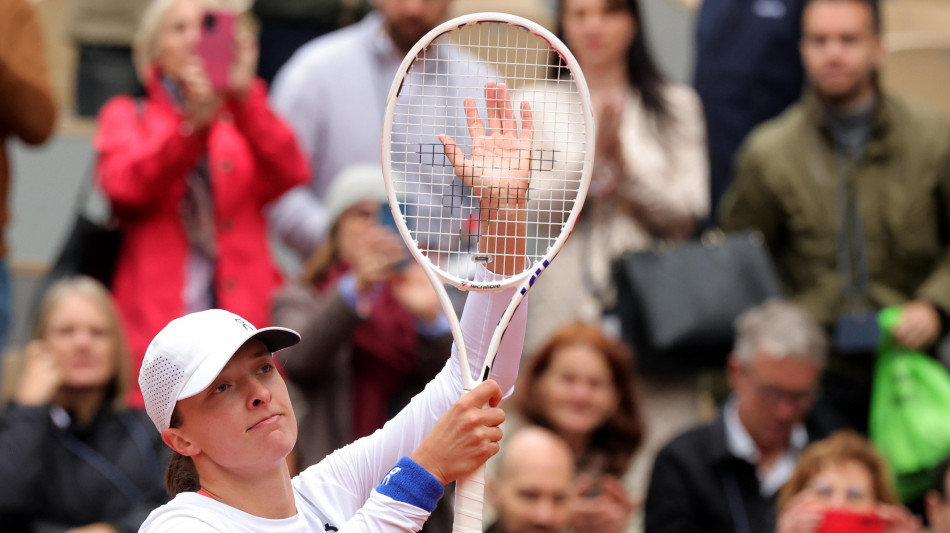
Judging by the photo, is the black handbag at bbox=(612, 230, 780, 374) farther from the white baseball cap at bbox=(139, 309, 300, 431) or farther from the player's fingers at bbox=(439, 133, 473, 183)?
the white baseball cap at bbox=(139, 309, 300, 431)

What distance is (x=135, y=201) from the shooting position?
548 cm

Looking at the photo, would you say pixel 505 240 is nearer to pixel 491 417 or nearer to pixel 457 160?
pixel 457 160

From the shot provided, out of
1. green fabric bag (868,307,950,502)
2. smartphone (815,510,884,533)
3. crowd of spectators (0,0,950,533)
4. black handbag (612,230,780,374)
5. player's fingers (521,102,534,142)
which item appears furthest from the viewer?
black handbag (612,230,780,374)

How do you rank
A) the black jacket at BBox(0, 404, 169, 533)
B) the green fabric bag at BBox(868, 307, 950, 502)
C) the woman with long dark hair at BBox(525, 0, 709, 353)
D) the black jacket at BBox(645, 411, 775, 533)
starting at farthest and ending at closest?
the woman with long dark hair at BBox(525, 0, 709, 353)
the green fabric bag at BBox(868, 307, 950, 502)
the black jacket at BBox(645, 411, 775, 533)
the black jacket at BBox(0, 404, 169, 533)

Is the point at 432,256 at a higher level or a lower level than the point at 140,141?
lower

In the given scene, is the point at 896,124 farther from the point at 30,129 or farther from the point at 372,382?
the point at 30,129

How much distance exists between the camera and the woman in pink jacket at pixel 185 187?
549 centimetres

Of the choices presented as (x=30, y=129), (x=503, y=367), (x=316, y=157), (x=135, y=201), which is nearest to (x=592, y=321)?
(x=316, y=157)

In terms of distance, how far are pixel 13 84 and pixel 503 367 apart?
2729mm

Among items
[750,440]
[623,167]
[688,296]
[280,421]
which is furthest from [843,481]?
[280,421]

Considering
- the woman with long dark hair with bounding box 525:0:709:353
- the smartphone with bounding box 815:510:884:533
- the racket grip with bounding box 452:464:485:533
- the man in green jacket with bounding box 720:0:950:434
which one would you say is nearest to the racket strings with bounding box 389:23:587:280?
the woman with long dark hair with bounding box 525:0:709:353

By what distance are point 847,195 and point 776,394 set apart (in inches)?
37.5

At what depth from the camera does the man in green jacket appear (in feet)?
19.1

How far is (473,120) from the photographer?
313 cm
